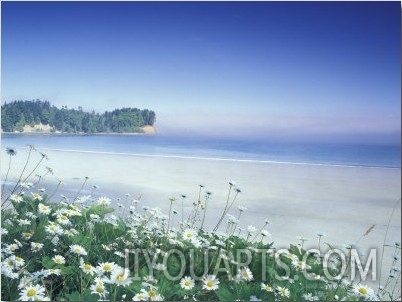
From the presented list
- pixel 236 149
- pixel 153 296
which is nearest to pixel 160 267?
pixel 153 296

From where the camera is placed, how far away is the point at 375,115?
261cm

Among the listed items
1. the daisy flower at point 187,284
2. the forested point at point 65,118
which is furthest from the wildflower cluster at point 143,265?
the forested point at point 65,118

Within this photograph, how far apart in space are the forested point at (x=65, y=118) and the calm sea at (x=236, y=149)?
5.38 ft

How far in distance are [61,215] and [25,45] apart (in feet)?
3.20

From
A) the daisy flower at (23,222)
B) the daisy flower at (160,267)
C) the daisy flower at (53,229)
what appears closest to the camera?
A: the daisy flower at (160,267)

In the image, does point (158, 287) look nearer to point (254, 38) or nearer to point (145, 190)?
point (254, 38)

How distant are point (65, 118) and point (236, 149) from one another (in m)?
6.39

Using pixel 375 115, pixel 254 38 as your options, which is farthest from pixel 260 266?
pixel 375 115

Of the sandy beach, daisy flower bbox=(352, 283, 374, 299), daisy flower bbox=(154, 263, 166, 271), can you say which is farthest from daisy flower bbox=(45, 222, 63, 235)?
daisy flower bbox=(352, 283, 374, 299)

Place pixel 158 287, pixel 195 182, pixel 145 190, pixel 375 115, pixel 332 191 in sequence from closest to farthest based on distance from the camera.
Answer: pixel 158 287 < pixel 375 115 < pixel 145 190 < pixel 332 191 < pixel 195 182

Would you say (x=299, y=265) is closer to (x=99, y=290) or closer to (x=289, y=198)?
(x=99, y=290)

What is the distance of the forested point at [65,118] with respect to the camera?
4547 mm

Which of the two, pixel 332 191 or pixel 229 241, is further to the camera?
pixel 332 191

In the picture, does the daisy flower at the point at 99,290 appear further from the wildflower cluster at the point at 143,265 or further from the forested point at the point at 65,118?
the forested point at the point at 65,118
